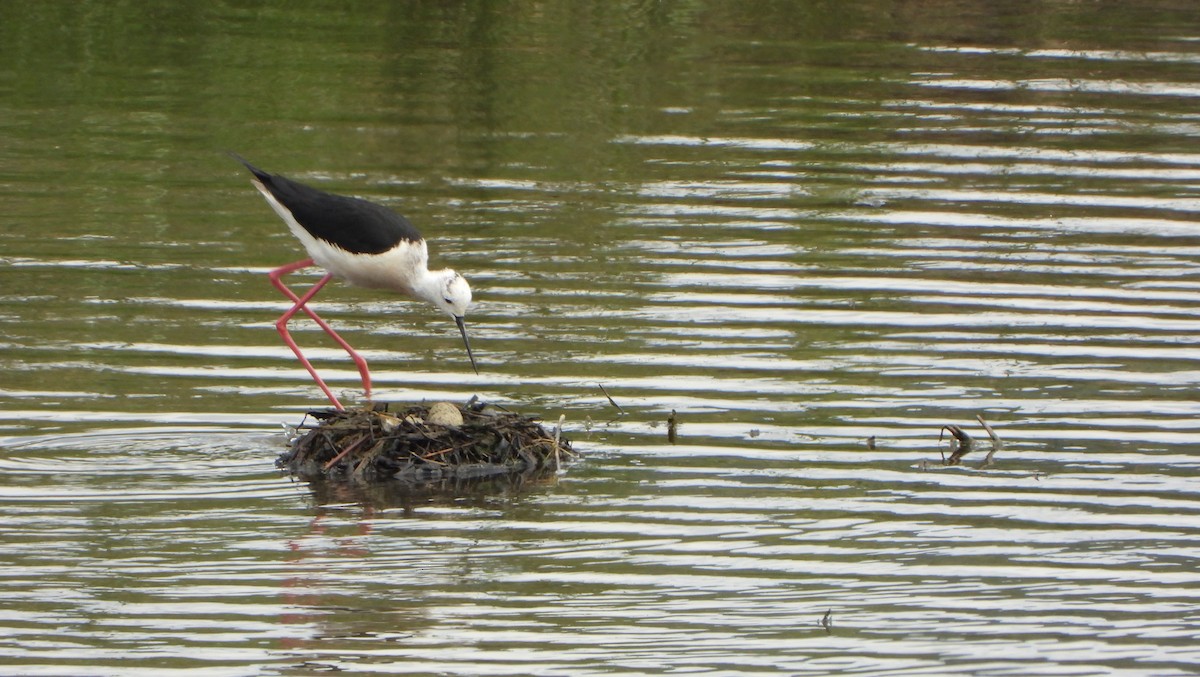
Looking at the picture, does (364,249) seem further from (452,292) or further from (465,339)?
(465,339)

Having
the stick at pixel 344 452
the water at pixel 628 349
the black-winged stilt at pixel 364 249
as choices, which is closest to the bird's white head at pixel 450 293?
the black-winged stilt at pixel 364 249

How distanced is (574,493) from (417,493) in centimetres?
75

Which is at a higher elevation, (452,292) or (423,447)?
(452,292)

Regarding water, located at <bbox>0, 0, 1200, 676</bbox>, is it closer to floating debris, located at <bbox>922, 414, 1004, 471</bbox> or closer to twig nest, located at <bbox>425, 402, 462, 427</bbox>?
floating debris, located at <bbox>922, 414, 1004, 471</bbox>

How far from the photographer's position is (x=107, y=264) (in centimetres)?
1352

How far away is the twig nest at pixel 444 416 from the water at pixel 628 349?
393mm

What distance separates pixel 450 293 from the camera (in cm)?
1100

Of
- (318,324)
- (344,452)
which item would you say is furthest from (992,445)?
(318,324)

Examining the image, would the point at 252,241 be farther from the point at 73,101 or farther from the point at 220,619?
the point at 220,619

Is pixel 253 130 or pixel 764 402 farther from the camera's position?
pixel 253 130

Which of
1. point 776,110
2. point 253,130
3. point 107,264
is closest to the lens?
point 107,264

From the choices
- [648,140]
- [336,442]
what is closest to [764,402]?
[336,442]

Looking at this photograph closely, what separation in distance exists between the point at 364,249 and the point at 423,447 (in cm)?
162

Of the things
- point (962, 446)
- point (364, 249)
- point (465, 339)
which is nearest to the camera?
point (962, 446)
